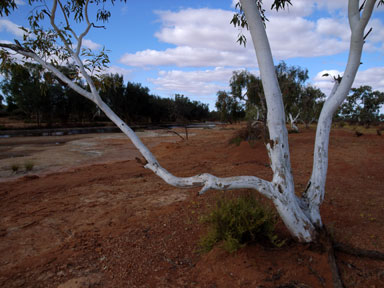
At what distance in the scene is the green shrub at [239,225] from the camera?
2980mm

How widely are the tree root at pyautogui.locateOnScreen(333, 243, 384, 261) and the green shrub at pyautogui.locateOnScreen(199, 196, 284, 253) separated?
0.65 metres

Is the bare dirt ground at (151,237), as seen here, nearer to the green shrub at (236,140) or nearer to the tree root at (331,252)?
the tree root at (331,252)

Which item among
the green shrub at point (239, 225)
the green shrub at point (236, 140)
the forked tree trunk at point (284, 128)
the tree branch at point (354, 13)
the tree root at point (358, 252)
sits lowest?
the tree root at point (358, 252)

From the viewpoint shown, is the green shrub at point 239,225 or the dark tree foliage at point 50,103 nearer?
the green shrub at point 239,225

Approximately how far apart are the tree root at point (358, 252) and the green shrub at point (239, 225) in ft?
2.14

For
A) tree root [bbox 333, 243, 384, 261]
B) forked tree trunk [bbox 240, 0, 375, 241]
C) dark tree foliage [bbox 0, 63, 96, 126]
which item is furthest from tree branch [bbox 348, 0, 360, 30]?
dark tree foliage [bbox 0, 63, 96, 126]

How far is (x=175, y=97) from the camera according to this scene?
1289 inches

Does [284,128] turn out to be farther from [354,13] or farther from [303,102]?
[303,102]

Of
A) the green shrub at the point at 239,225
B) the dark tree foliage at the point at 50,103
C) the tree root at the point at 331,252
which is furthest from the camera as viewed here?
the dark tree foliage at the point at 50,103

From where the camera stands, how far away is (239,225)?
295cm

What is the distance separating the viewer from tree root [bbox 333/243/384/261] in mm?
2748

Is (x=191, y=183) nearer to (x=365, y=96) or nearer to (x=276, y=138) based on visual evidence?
(x=276, y=138)

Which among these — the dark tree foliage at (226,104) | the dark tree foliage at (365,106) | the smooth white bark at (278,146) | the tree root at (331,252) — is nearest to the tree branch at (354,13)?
the smooth white bark at (278,146)

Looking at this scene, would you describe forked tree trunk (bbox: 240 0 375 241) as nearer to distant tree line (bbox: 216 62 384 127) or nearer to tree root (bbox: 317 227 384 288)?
tree root (bbox: 317 227 384 288)
